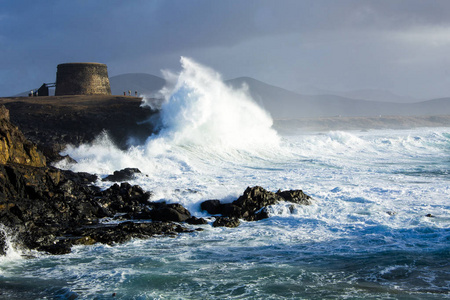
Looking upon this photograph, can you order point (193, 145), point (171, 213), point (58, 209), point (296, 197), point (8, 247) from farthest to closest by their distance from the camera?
1. point (193, 145)
2. point (296, 197)
3. point (58, 209)
4. point (171, 213)
5. point (8, 247)

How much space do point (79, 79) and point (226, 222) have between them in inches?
956

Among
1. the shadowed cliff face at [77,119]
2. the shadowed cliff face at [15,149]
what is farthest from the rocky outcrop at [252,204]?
the shadowed cliff face at [77,119]

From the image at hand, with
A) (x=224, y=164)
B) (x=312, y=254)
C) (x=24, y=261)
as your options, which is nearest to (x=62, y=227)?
(x=24, y=261)

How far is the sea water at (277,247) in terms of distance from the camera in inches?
292

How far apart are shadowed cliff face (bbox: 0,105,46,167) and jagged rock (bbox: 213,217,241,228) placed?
17.3 feet

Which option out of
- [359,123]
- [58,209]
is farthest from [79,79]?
[359,123]

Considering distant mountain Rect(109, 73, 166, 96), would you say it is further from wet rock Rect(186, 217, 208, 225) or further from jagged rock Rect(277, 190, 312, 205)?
wet rock Rect(186, 217, 208, 225)

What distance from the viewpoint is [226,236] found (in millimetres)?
10500

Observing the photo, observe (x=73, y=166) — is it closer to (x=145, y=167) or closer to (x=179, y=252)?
(x=145, y=167)

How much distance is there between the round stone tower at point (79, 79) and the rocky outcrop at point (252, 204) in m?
22.4

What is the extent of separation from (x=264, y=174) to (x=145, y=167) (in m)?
4.61

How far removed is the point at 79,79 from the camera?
3297 centimetres

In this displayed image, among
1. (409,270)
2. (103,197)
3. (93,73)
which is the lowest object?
(409,270)

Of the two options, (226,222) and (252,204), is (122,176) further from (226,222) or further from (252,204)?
(226,222)
